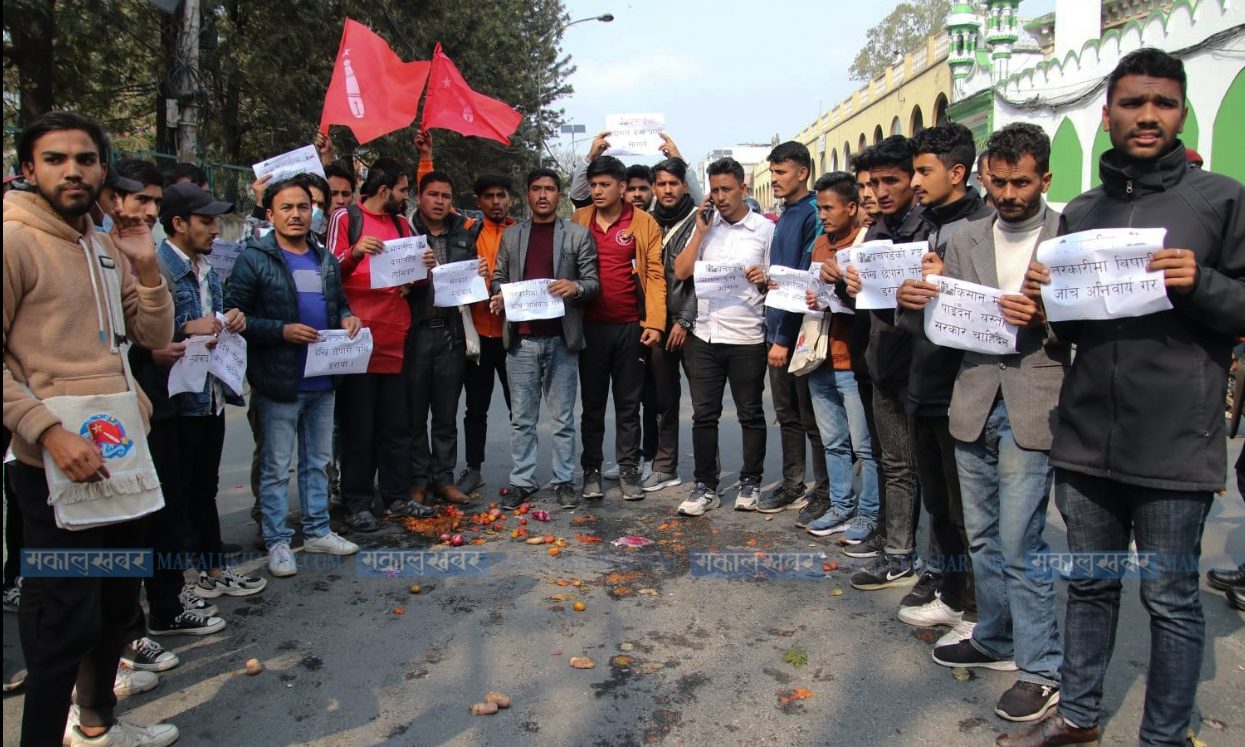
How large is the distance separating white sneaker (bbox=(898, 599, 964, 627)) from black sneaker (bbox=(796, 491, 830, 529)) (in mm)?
1600

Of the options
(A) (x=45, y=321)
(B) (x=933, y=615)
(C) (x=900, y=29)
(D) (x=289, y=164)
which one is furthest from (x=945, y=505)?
(C) (x=900, y=29)

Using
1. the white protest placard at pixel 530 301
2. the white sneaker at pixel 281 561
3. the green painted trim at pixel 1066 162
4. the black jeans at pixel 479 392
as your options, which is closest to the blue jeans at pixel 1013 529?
the white protest placard at pixel 530 301

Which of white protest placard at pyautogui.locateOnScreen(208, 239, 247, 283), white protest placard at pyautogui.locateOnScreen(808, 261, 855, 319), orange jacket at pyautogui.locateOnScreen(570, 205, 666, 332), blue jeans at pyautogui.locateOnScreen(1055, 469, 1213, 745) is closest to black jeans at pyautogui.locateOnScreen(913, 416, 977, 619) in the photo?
blue jeans at pyautogui.locateOnScreen(1055, 469, 1213, 745)

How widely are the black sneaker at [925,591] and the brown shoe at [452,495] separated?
3.21 meters

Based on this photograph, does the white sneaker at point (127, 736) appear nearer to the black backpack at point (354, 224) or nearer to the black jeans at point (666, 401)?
the black backpack at point (354, 224)

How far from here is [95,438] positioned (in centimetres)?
304

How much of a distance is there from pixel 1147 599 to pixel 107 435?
3.40m

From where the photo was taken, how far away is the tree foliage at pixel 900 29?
59.7 metres

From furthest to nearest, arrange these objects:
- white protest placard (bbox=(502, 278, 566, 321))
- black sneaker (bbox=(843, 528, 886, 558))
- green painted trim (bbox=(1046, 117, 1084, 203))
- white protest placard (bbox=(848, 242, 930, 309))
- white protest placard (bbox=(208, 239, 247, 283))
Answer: green painted trim (bbox=(1046, 117, 1084, 203))
white protest placard (bbox=(502, 278, 566, 321))
black sneaker (bbox=(843, 528, 886, 558))
white protest placard (bbox=(208, 239, 247, 283))
white protest placard (bbox=(848, 242, 930, 309))

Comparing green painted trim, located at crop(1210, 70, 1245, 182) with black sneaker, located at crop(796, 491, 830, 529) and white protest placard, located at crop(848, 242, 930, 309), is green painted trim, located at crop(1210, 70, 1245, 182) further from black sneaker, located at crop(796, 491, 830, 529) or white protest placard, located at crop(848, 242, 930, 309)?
white protest placard, located at crop(848, 242, 930, 309)

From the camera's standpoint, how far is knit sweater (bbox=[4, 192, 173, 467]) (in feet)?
9.51

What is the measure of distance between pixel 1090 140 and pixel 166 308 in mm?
17610

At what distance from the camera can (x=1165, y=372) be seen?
295 centimetres

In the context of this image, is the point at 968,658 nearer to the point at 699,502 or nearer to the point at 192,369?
the point at 699,502
